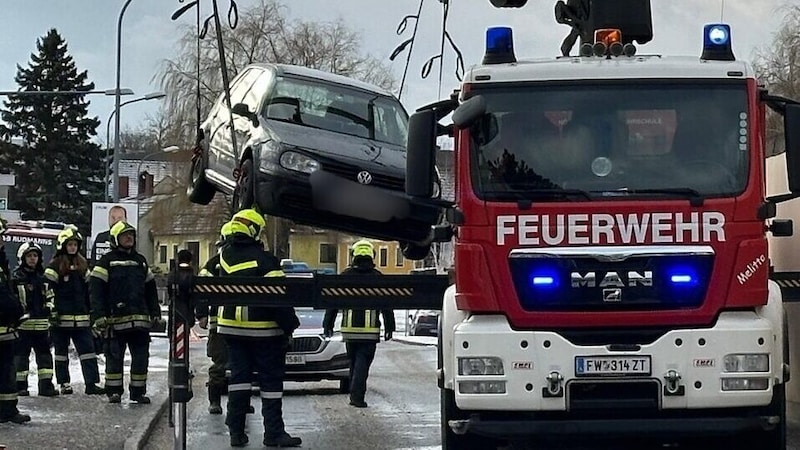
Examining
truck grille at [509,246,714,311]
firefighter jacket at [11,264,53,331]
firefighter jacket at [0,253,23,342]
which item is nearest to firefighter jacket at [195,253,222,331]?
firefighter jacket at [0,253,23,342]

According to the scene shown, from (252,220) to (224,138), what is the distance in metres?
2.44

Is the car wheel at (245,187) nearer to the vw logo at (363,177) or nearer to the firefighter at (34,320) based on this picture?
the vw logo at (363,177)

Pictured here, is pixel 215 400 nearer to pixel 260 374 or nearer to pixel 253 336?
pixel 260 374

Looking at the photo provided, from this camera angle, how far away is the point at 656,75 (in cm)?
780

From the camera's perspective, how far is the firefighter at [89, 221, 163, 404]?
12.9 metres

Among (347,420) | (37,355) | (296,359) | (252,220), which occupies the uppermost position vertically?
(252,220)

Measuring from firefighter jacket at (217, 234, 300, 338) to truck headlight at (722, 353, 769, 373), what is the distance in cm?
397

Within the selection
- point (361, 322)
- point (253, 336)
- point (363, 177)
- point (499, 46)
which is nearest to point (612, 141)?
point (499, 46)

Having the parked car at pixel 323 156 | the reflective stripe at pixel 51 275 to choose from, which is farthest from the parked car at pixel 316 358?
the parked car at pixel 323 156

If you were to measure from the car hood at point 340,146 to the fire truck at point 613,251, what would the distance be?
9.95 feet

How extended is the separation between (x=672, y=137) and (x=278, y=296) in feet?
11.6

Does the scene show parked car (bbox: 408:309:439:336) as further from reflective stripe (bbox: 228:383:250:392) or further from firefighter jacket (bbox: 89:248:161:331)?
reflective stripe (bbox: 228:383:250:392)

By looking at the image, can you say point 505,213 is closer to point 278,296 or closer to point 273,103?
point 278,296

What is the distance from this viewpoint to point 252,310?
10.1m
